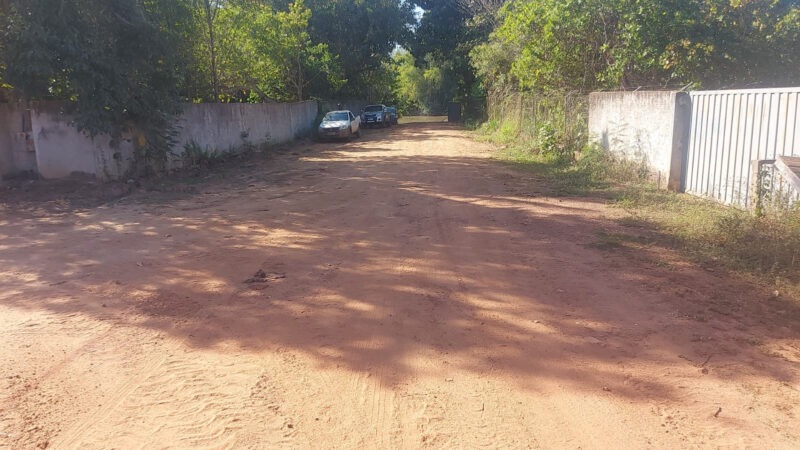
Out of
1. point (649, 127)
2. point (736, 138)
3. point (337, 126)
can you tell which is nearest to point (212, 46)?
point (337, 126)

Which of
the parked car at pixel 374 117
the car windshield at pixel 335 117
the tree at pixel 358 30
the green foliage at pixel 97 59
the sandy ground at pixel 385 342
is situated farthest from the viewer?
the parked car at pixel 374 117

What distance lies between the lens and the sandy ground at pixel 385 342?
3473mm

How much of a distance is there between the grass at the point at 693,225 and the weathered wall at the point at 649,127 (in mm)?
341

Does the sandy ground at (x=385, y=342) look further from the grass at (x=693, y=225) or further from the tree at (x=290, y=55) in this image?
the tree at (x=290, y=55)

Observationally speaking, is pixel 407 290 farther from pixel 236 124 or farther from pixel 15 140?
pixel 236 124

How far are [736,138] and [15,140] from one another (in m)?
14.2

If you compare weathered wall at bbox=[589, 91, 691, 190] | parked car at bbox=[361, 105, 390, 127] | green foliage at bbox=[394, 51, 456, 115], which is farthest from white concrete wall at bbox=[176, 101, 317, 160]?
green foliage at bbox=[394, 51, 456, 115]

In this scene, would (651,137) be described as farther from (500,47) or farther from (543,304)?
(500,47)

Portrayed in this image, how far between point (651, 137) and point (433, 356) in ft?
30.3

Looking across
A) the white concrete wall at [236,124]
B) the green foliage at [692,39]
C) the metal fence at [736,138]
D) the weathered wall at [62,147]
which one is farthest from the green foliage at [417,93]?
the metal fence at [736,138]

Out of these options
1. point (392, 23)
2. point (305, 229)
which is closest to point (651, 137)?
point (305, 229)

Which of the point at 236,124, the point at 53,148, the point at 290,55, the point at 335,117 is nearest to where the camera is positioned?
the point at 53,148

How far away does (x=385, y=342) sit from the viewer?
4574mm

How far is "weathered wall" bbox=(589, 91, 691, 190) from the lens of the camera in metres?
10.7
